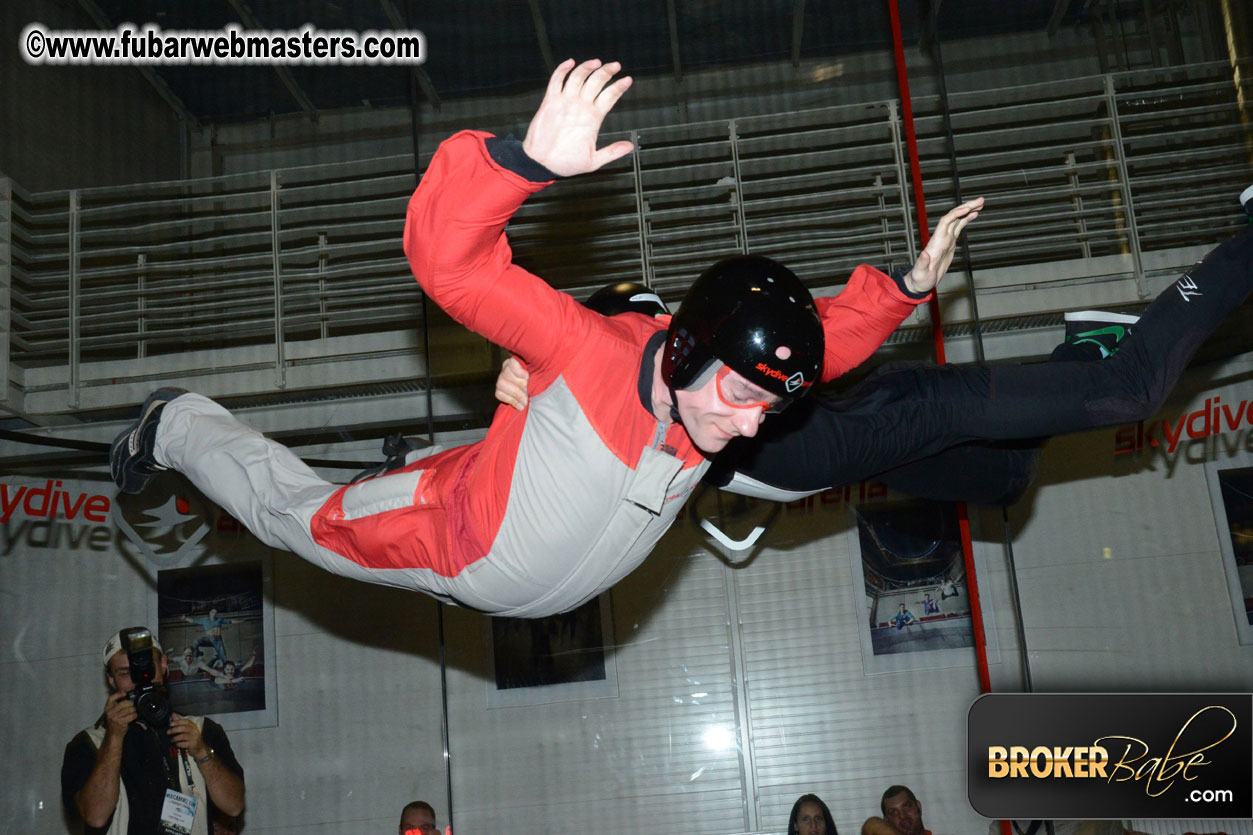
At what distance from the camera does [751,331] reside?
4.42 ft

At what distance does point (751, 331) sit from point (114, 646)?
2511 mm

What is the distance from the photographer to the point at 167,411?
2111mm

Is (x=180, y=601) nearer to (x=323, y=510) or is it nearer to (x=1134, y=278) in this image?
(x=323, y=510)

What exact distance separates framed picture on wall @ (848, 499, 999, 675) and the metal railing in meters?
0.74

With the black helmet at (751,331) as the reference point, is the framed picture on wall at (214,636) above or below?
below

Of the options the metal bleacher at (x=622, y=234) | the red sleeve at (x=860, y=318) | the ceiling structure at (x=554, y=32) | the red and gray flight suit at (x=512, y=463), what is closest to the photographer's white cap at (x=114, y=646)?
the metal bleacher at (x=622, y=234)

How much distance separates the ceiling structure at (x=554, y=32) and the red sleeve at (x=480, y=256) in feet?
6.67

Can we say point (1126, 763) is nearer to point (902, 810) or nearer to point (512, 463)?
point (902, 810)

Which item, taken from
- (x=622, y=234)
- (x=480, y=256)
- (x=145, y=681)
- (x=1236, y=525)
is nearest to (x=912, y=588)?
(x=1236, y=525)

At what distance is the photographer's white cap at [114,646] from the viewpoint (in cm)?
295

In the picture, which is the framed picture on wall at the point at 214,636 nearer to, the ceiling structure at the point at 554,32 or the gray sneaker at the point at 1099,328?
the ceiling structure at the point at 554,32

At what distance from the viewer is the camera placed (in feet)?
9.28

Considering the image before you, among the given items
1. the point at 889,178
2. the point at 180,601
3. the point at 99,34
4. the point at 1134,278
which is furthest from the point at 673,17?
the point at 180,601

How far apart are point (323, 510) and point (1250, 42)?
9.51 feet
